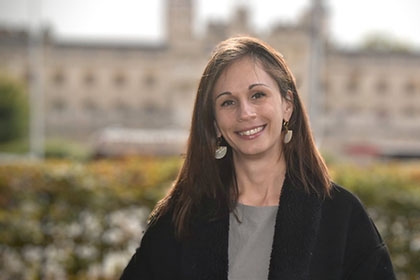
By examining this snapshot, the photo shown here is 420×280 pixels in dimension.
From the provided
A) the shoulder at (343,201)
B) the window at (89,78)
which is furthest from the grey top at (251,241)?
the window at (89,78)

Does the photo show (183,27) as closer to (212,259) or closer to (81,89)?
(81,89)

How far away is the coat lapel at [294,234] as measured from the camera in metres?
1.92

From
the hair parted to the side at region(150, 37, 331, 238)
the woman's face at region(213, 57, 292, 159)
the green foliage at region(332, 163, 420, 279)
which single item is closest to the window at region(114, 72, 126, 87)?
the green foliage at region(332, 163, 420, 279)

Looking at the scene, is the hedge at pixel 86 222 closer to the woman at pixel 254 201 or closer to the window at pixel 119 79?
the woman at pixel 254 201

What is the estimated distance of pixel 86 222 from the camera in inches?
188

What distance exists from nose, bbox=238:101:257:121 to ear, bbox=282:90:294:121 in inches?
5.8

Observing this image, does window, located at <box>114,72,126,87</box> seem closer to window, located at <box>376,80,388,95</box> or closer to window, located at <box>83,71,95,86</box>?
window, located at <box>83,71,95,86</box>

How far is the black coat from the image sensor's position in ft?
6.34

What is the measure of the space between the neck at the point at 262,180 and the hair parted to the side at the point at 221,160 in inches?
1.3

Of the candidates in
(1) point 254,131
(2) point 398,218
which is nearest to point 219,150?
(1) point 254,131

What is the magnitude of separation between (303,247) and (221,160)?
47 cm

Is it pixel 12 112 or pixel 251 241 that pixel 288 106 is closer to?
pixel 251 241

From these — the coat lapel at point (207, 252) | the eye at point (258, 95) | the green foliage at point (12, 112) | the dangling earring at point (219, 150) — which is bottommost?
the green foliage at point (12, 112)

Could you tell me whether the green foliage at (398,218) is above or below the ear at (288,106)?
below
